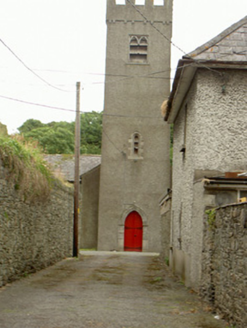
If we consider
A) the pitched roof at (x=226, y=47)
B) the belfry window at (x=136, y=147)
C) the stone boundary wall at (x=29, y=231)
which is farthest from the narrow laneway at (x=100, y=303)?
the belfry window at (x=136, y=147)

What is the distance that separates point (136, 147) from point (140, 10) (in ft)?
30.9

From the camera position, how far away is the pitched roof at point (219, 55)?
12.4 metres

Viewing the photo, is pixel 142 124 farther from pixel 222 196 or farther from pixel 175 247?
pixel 222 196

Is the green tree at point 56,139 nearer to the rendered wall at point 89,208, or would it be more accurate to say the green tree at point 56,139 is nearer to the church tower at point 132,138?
the rendered wall at point 89,208

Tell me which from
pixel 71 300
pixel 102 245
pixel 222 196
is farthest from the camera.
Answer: pixel 102 245

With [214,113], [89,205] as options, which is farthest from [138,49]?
[214,113]

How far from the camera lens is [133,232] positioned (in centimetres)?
3259

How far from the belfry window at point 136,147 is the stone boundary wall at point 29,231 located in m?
11.1

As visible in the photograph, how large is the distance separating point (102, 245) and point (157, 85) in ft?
36.2

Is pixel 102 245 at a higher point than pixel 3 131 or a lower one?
lower

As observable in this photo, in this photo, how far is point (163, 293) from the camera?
11258mm

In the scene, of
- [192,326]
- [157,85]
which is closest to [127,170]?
[157,85]

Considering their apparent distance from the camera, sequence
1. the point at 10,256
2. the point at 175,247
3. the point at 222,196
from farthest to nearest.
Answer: the point at 175,247
the point at 10,256
the point at 222,196

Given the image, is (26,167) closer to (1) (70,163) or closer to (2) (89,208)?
(2) (89,208)
